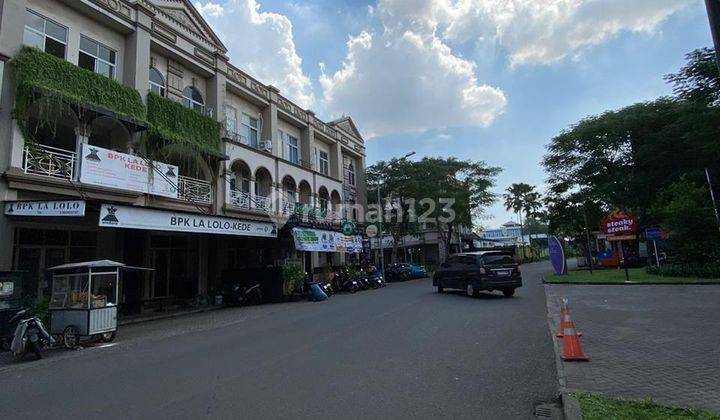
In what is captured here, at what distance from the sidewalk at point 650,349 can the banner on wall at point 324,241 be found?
12.9 m

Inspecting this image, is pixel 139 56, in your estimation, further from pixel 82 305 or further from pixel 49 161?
pixel 82 305

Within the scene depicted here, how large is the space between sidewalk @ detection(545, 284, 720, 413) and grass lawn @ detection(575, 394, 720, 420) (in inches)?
12.9

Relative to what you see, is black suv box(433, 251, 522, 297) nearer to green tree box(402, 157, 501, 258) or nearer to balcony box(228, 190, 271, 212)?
balcony box(228, 190, 271, 212)

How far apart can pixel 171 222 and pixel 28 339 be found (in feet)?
20.9

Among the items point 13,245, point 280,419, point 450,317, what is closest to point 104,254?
point 13,245

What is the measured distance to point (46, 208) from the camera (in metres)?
13.2

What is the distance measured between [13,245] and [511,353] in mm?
15066

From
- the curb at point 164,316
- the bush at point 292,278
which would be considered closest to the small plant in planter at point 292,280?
the bush at point 292,278

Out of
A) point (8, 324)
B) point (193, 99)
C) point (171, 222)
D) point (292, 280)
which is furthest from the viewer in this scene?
point (193, 99)

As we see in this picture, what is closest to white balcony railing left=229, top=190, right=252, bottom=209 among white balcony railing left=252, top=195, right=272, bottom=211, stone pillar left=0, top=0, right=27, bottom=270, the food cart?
white balcony railing left=252, top=195, right=272, bottom=211

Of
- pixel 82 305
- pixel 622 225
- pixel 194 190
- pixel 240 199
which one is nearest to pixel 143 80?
pixel 194 190

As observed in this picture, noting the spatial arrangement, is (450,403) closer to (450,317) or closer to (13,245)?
(450,317)

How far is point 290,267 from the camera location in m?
21.6

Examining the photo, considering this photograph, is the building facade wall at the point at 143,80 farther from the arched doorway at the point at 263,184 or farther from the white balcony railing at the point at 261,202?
the white balcony railing at the point at 261,202
